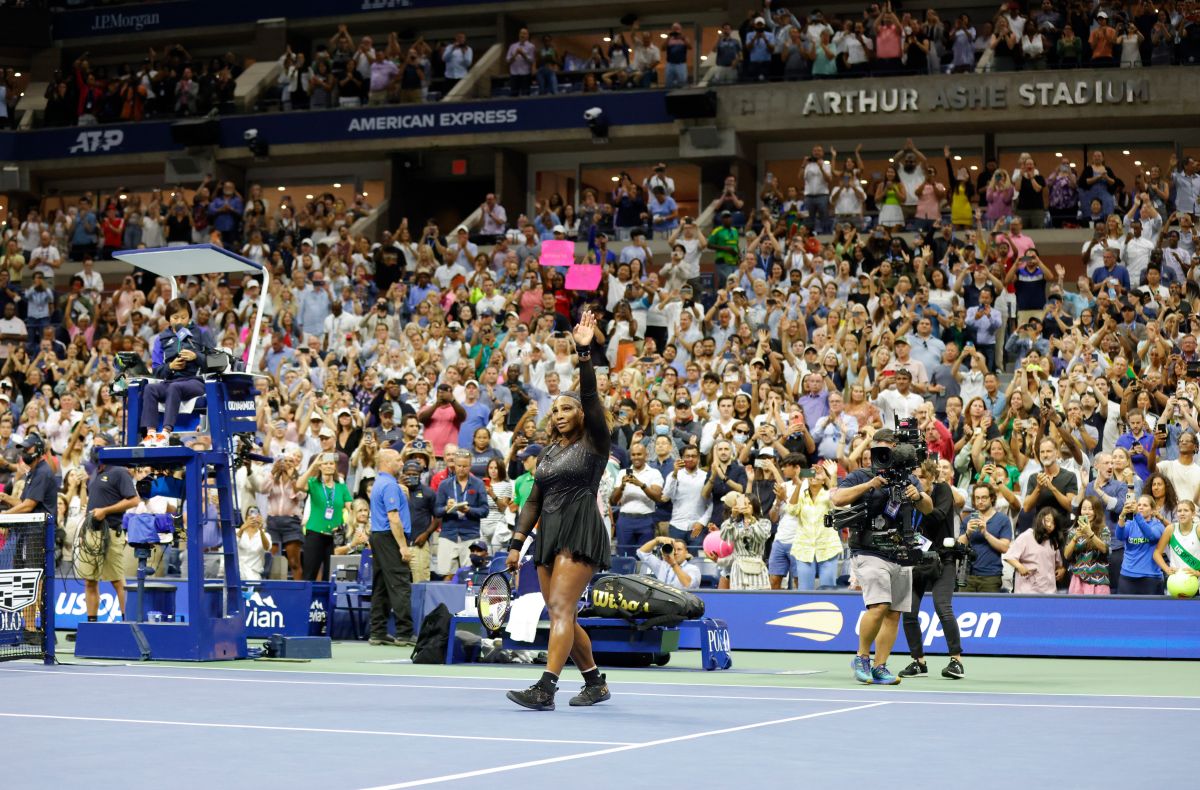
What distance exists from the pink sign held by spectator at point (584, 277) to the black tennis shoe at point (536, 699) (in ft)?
57.6

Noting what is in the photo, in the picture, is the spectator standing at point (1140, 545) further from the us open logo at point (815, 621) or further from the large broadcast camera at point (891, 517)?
the large broadcast camera at point (891, 517)

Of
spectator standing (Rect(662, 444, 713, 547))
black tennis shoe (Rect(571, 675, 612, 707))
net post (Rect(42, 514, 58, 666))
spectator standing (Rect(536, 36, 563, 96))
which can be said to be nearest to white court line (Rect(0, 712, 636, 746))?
black tennis shoe (Rect(571, 675, 612, 707))

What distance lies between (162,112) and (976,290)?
23.5 meters

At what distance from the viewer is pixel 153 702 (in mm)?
10789

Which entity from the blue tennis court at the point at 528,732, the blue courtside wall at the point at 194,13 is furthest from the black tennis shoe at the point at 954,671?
the blue courtside wall at the point at 194,13

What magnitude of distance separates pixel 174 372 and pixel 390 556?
353 cm

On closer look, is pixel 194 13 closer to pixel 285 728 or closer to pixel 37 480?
pixel 37 480

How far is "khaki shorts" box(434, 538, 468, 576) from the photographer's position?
1983cm

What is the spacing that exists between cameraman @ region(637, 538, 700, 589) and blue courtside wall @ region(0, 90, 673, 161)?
18066mm

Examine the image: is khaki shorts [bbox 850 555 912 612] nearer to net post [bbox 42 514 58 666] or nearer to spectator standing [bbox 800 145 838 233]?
net post [bbox 42 514 58 666]

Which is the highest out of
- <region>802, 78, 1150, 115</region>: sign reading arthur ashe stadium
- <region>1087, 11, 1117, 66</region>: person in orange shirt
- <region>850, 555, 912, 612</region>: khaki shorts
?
<region>1087, 11, 1117, 66</region>: person in orange shirt

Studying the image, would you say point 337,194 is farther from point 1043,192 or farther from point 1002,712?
point 1002,712

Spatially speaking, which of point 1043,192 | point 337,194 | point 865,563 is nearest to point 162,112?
point 337,194

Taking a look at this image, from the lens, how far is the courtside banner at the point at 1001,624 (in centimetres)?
1658
